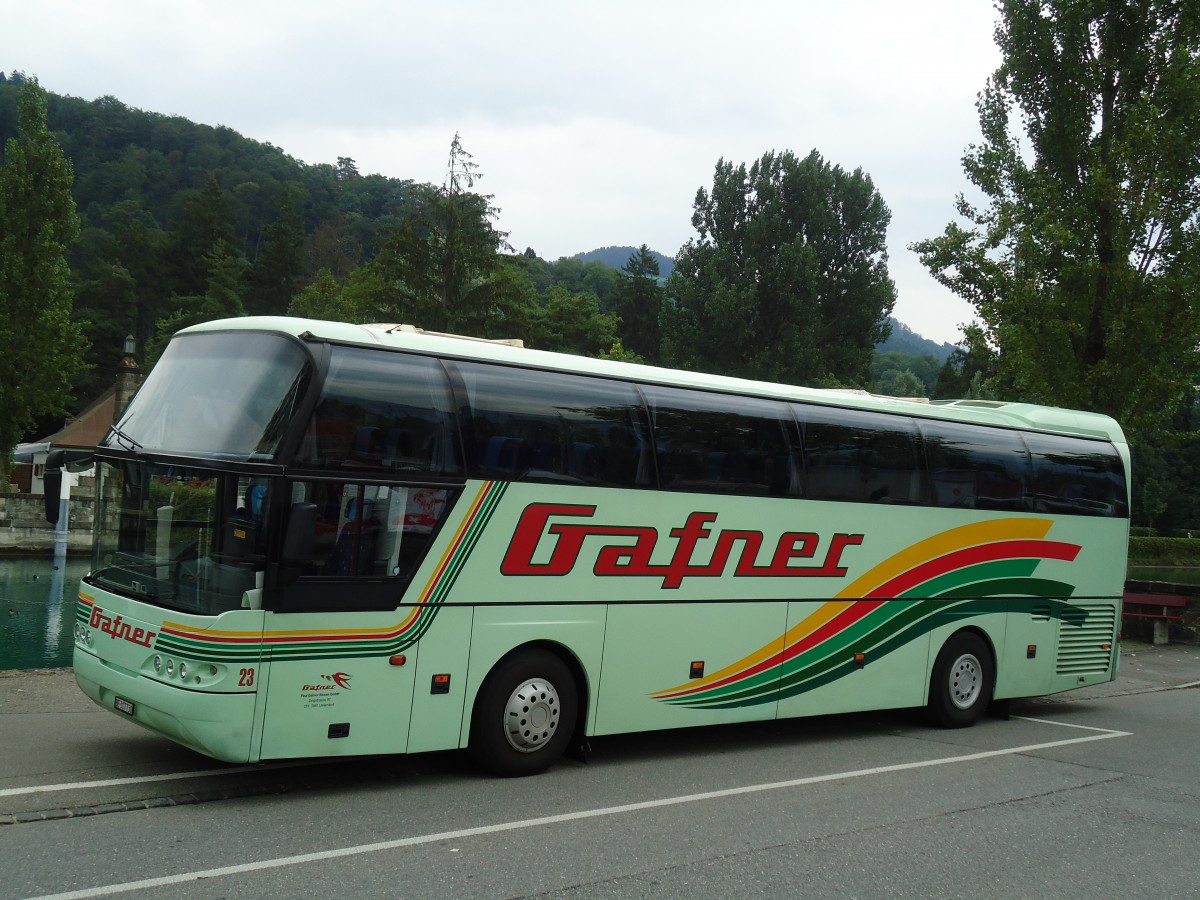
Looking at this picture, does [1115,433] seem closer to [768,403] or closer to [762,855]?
[768,403]

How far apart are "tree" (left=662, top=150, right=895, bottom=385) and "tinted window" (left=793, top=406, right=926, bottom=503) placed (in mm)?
47636

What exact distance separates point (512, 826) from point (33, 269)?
41.9m

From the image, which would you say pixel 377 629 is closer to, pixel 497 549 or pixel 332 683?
pixel 332 683

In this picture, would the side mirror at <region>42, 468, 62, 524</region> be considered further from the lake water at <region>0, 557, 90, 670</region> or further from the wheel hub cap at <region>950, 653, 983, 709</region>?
the lake water at <region>0, 557, 90, 670</region>

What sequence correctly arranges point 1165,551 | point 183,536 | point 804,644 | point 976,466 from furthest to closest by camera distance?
point 1165,551
point 976,466
point 804,644
point 183,536

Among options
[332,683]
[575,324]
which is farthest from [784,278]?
[332,683]

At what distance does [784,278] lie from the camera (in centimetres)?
6103

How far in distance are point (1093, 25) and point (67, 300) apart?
1479 inches

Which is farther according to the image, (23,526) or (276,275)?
(276,275)

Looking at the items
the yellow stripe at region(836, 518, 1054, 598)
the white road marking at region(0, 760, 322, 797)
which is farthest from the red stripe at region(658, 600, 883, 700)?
the white road marking at region(0, 760, 322, 797)

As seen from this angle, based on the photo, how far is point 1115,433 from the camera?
15344mm

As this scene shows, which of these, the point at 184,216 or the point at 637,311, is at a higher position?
the point at 184,216

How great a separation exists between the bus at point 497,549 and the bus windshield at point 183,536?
→ 0.02 m

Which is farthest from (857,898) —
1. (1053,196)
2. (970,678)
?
(1053,196)
